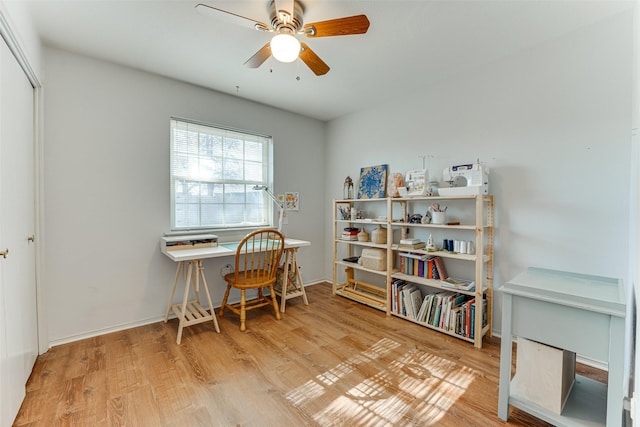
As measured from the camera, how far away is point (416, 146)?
2.96 metres

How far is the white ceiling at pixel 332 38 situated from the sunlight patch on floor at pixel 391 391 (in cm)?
231

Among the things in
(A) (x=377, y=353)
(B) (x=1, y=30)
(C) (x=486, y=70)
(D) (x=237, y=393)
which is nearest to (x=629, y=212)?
(C) (x=486, y=70)

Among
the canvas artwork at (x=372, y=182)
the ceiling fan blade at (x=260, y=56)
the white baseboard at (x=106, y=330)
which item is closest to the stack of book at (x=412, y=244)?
the canvas artwork at (x=372, y=182)

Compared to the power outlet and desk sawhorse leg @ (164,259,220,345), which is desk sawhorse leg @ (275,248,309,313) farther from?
desk sawhorse leg @ (164,259,220,345)

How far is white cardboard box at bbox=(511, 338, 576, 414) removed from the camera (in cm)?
133

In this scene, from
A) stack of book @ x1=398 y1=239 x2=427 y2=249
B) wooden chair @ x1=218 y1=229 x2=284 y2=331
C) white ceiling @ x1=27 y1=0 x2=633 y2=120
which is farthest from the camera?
stack of book @ x1=398 y1=239 x2=427 y2=249

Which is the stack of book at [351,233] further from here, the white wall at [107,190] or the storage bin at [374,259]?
the white wall at [107,190]

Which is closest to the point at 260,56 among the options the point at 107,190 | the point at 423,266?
the point at 107,190

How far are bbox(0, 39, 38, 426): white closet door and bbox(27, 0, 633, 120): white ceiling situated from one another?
60 cm

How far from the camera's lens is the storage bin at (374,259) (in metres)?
2.96

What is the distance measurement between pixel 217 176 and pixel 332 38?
1863 millimetres

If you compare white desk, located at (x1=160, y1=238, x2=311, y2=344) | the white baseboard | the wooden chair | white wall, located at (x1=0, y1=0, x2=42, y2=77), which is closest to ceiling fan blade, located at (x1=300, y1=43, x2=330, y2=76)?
the wooden chair

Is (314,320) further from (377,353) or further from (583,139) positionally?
(583,139)

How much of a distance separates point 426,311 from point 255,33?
2765 millimetres
